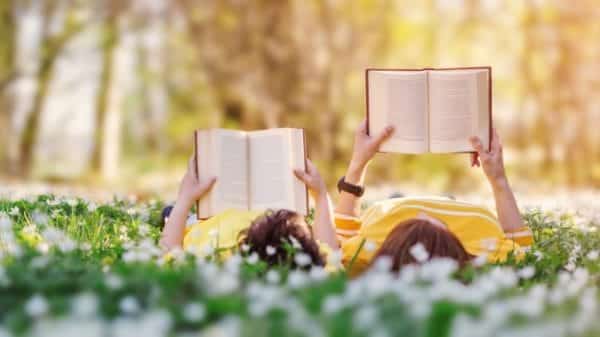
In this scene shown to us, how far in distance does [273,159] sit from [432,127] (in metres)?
0.82

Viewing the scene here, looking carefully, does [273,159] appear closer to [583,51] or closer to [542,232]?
[542,232]

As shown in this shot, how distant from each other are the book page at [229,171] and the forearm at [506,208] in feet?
4.16

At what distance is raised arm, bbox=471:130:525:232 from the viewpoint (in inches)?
178

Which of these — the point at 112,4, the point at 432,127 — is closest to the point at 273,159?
the point at 432,127

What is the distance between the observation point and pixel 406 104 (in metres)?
4.52

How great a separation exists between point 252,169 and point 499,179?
1.24 metres

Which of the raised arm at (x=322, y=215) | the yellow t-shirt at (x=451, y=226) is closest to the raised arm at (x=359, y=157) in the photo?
the yellow t-shirt at (x=451, y=226)

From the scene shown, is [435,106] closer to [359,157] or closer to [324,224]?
[359,157]

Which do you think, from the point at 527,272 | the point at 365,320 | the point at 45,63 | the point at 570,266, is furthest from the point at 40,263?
the point at 45,63

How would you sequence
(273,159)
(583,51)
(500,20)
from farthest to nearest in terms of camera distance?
(500,20) → (583,51) → (273,159)

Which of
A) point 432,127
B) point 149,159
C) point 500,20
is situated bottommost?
point 149,159

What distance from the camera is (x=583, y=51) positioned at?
12367 millimetres

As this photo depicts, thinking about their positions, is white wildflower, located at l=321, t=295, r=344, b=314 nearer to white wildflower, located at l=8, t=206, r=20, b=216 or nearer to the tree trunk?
white wildflower, located at l=8, t=206, r=20, b=216

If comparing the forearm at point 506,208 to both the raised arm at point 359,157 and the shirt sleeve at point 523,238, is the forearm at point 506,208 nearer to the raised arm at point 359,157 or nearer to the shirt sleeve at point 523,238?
the shirt sleeve at point 523,238
